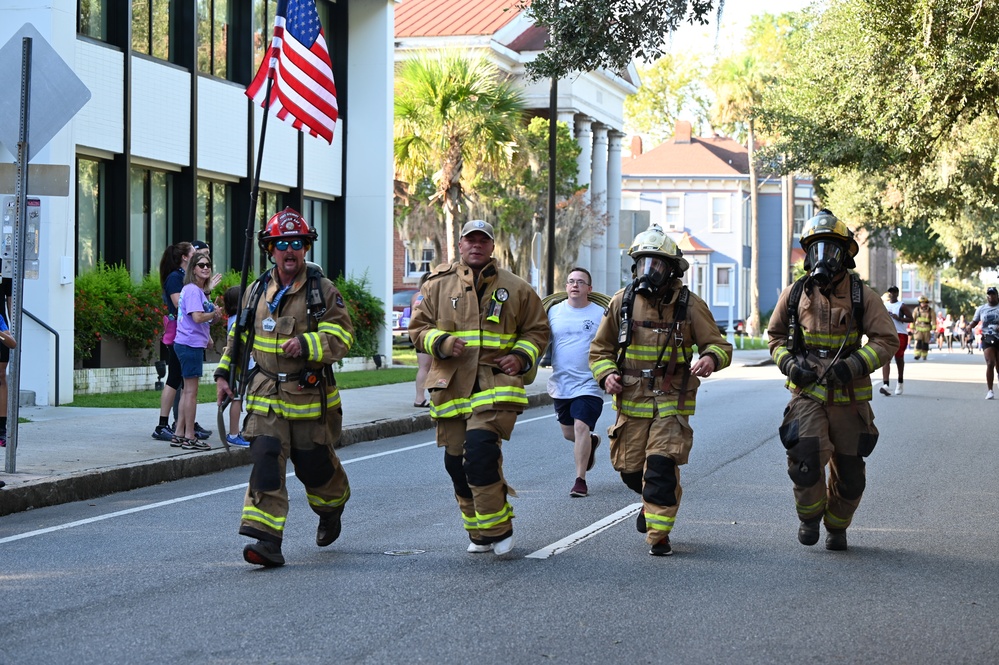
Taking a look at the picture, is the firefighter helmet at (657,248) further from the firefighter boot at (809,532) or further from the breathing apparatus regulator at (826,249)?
the firefighter boot at (809,532)

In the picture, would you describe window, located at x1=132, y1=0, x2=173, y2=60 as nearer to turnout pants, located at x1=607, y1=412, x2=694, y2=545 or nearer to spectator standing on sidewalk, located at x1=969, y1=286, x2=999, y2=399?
spectator standing on sidewalk, located at x1=969, y1=286, x2=999, y2=399

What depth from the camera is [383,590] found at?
6.81 m

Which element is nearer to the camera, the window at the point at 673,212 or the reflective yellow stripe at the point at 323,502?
the reflective yellow stripe at the point at 323,502

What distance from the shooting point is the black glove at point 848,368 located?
770 cm

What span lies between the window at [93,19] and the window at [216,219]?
3552 mm

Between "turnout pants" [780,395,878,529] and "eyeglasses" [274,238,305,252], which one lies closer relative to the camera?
"eyeglasses" [274,238,305,252]

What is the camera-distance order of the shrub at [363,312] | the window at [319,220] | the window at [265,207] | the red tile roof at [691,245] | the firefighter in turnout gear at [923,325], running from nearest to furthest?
the window at [265,207], the shrub at [363,312], the window at [319,220], the firefighter in turnout gear at [923,325], the red tile roof at [691,245]

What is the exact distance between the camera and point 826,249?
310 inches

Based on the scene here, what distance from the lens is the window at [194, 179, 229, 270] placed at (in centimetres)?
2369

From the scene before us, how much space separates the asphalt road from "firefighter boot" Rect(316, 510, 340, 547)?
2.9 inches

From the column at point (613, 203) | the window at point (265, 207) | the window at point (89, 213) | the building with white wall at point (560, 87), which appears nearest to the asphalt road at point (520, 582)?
the window at point (89, 213)

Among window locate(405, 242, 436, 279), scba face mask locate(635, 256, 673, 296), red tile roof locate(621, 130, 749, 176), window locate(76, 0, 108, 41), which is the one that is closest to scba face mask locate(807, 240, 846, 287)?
scba face mask locate(635, 256, 673, 296)

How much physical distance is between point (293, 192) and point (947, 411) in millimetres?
13096

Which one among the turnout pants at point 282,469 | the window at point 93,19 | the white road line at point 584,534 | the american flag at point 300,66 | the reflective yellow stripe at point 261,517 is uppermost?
the window at point 93,19
